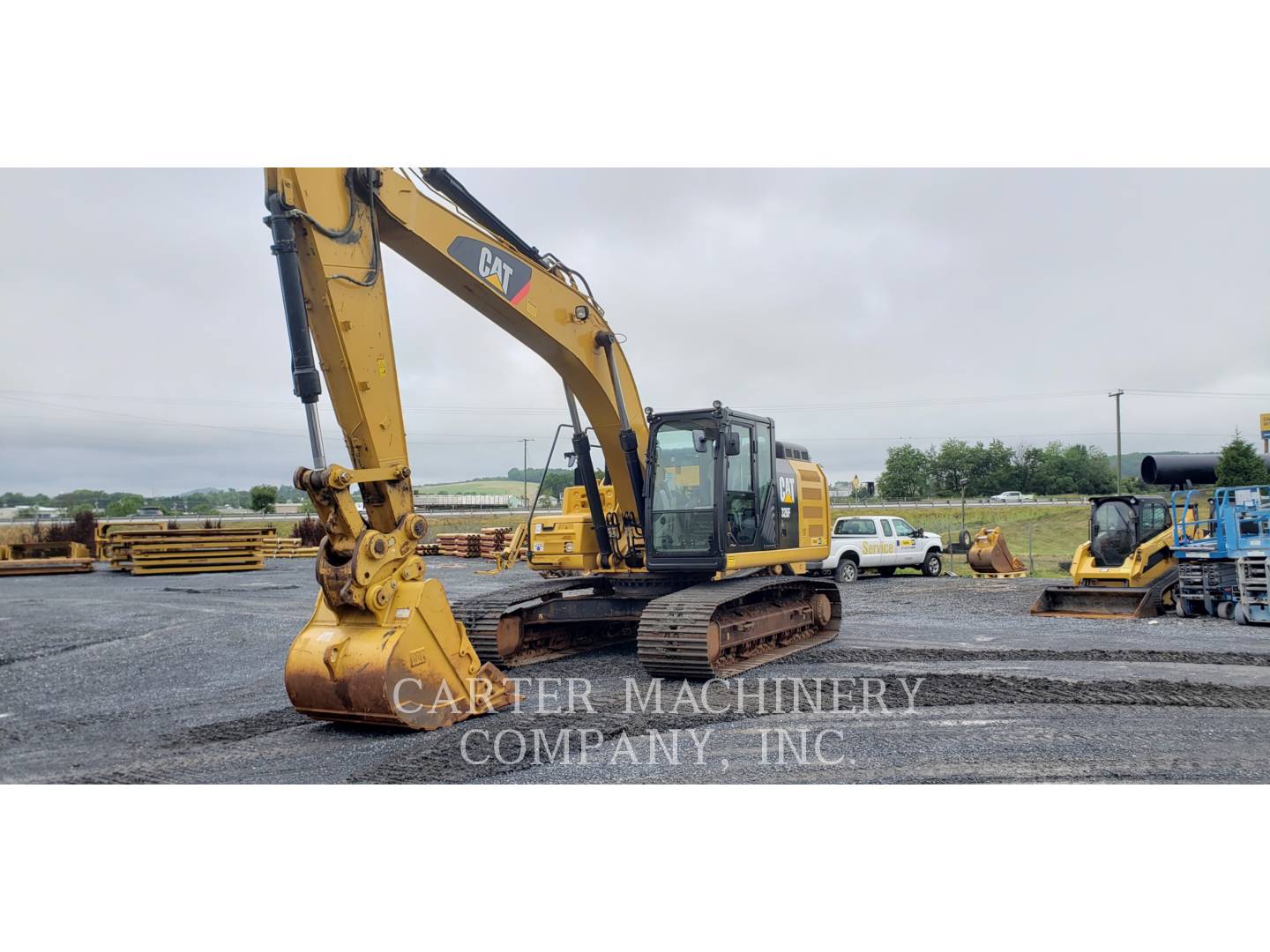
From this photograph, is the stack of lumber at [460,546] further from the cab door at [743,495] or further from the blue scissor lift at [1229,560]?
the cab door at [743,495]

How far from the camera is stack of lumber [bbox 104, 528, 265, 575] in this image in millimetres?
24531

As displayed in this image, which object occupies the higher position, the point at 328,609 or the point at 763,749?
the point at 328,609

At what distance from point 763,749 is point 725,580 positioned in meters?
3.69

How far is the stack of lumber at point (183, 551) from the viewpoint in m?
24.5

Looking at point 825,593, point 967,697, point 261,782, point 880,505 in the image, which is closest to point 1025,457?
point 880,505

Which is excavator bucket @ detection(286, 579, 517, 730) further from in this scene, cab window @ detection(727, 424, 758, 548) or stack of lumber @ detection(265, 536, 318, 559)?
stack of lumber @ detection(265, 536, 318, 559)

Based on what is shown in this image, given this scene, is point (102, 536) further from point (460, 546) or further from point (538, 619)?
point (538, 619)

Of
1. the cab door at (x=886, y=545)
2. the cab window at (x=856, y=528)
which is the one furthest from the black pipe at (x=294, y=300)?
the cab door at (x=886, y=545)

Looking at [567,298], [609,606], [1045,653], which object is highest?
[567,298]

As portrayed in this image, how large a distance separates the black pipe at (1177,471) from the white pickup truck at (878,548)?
699 centimetres

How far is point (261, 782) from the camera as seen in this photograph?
5508 millimetres

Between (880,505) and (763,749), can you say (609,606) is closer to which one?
(763,749)

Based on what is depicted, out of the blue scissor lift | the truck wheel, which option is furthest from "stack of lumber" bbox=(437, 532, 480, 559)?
the blue scissor lift

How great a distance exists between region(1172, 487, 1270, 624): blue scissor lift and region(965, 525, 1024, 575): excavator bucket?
7.63m
